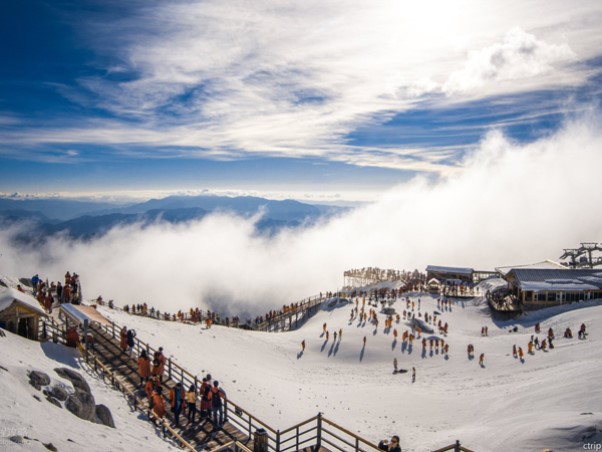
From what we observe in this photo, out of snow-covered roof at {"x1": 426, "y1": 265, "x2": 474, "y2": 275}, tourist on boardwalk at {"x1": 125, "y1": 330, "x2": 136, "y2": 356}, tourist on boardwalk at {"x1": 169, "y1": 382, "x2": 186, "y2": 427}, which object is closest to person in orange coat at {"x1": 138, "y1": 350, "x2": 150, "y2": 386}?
tourist on boardwalk at {"x1": 169, "y1": 382, "x2": 186, "y2": 427}

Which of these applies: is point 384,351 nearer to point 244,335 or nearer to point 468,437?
point 244,335

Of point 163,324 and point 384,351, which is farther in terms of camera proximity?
point 384,351

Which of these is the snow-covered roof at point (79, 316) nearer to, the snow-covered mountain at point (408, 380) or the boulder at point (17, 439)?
the snow-covered mountain at point (408, 380)

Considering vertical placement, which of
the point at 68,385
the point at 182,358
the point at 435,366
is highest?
the point at 68,385

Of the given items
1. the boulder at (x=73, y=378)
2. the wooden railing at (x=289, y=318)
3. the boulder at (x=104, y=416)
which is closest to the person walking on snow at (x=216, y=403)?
the boulder at (x=104, y=416)

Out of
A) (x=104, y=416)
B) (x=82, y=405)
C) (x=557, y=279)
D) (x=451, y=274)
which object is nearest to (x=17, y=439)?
(x=82, y=405)

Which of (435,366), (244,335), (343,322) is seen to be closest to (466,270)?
(343,322)

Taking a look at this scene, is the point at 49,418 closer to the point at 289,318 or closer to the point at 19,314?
the point at 19,314
